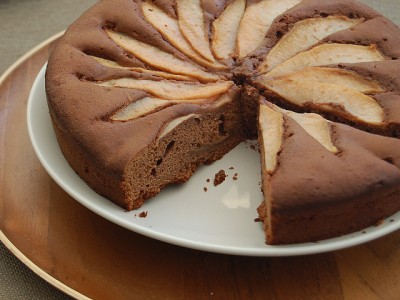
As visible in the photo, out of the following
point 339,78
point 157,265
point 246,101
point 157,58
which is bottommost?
point 157,265

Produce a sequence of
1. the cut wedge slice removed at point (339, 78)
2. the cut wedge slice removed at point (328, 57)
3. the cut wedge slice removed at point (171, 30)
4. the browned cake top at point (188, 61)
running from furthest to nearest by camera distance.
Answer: the cut wedge slice removed at point (171, 30) < the cut wedge slice removed at point (328, 57) < the cut wedge slice removed at point (339, 78) < the browned cake top at point (188, 61)

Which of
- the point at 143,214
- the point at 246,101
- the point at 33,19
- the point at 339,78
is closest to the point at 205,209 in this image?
the point at 143,214

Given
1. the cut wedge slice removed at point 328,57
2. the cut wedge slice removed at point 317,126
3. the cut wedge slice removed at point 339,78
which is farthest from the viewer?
the cut wedge slice removed at point 328,57

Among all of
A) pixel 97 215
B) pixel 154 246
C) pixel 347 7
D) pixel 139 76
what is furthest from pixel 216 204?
pixel 347 7

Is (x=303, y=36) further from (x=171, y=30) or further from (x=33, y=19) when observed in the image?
(x=33, y=19)

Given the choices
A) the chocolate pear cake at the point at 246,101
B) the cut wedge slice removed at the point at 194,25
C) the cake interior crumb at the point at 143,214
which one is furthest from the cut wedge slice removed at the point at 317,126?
the cake interior crumb at the point at 143,214

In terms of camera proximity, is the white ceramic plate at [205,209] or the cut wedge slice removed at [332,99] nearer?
the white ceramic plate at [205,209]

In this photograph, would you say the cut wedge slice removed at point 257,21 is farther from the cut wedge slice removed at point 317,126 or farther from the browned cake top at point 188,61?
the cut wedge slice removed at point 317,126
